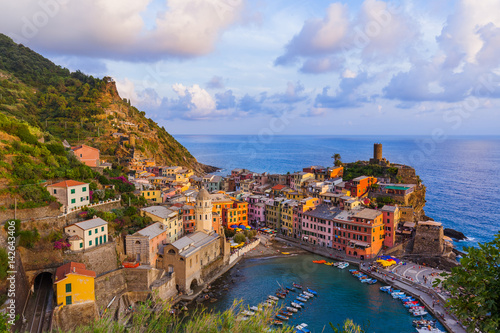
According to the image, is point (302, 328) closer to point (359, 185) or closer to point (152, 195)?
point (152, 195)

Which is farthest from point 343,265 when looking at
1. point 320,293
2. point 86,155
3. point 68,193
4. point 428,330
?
point 86,155

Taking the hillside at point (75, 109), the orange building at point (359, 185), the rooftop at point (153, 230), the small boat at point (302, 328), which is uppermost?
the hillside at point (75, 109)

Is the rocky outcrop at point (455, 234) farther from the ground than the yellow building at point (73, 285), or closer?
closer

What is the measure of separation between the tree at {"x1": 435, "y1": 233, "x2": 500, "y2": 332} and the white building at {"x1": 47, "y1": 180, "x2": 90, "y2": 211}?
32700mm

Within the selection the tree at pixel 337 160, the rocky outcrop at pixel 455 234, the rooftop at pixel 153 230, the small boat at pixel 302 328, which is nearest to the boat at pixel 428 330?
the small boat at pixel 302 328

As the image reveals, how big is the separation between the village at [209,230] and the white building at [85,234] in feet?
0.30

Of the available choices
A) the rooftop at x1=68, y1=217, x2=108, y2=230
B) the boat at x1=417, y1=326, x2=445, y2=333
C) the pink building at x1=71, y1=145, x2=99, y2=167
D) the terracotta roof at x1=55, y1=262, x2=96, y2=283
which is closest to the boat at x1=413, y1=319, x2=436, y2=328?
the boat at x1=417, y1=326, x2=445, y2=333

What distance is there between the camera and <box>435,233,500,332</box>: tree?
1059cm

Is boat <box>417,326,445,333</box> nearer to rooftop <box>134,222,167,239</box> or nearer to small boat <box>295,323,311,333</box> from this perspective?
small boat <box>295,323,311,333</box>

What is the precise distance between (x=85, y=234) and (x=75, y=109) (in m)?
59.9

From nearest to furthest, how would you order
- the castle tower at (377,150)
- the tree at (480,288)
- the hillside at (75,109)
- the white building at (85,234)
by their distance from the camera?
the tree at (480,288) < the white building at (85,234) < the hillside at (75,109) < the castle tower at (377,150)

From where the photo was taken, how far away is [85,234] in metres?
29.8

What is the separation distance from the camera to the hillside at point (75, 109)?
72.7m

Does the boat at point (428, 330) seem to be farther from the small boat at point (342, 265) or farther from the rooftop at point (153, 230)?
the rooftop at point (153, 230)
